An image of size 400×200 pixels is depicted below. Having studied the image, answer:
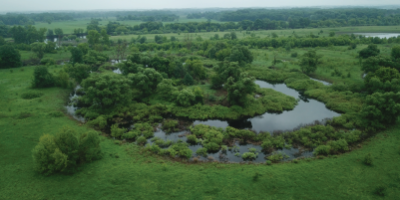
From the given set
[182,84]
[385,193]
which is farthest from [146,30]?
[385,193]

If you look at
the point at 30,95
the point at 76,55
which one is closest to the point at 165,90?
the point at 30,95

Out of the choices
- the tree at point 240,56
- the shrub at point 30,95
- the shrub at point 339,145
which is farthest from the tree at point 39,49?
the shrub at point 339,145

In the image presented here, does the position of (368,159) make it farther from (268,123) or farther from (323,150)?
(268,123)

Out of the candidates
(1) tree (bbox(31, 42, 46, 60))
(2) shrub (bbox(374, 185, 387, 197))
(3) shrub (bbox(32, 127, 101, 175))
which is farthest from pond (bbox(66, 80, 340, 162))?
(1) tree (bbox(31, 42, 46, 60))

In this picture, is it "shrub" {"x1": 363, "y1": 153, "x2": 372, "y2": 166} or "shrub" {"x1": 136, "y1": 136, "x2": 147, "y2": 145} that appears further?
"shrub" {"x1": 136, "y1": 136, "x2": 147, "y2": 145}

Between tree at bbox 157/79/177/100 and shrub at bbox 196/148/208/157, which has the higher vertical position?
tree at bbox 157/79/177/100

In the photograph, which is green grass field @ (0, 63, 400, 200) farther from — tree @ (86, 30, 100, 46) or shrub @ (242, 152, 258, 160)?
tree @ (86, 30, 100, 46)
